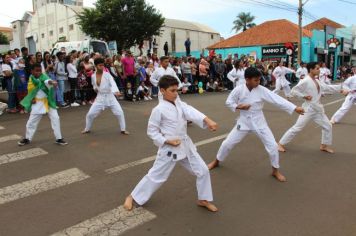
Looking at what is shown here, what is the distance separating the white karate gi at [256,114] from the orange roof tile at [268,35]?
39.8m

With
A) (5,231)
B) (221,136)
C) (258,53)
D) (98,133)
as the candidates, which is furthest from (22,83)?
(258,53)

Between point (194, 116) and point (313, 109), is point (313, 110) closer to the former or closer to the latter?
point (313, 109)

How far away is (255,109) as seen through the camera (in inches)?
208

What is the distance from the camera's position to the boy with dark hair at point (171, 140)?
13.0 feet

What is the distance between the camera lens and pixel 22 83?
36.1ft

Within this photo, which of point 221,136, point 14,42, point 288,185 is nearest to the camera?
point 288,185

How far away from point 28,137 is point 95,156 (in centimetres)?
179

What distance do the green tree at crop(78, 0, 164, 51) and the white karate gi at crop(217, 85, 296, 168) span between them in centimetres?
3432

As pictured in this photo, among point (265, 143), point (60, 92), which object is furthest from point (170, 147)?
point (60, 92)

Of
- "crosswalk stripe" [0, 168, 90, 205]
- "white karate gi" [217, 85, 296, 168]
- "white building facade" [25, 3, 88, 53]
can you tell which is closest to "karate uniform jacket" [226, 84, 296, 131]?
"white karate gi" [217, 85, 296, 168]

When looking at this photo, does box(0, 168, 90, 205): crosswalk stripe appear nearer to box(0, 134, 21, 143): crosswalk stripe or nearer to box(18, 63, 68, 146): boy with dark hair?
box(18, 63, 68, 146): boy with dark hair

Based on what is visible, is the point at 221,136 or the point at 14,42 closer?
the point at 221,136

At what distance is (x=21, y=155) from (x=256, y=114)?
4.27 metres

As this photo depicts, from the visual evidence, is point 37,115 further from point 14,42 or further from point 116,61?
point 14,42
